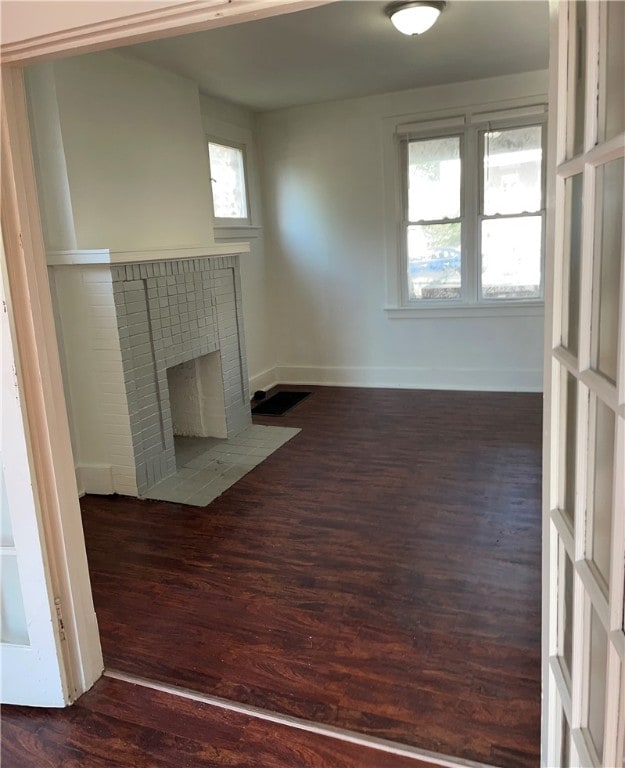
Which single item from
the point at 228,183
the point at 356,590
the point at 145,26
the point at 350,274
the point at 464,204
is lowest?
the point at 356,590

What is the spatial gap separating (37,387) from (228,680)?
1.12 meters

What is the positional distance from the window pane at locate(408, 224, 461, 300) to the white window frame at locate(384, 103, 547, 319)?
5 cm

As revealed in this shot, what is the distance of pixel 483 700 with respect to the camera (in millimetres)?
1825

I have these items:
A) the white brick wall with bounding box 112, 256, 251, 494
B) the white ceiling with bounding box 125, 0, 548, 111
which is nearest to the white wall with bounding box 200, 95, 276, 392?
the white ceiling with bounding box 125, 0, 548, 111

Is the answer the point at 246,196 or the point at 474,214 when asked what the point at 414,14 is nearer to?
the point at 474,214

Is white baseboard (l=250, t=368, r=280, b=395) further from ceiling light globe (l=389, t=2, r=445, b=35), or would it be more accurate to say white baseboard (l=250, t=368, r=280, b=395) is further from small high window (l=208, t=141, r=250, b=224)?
ceiling light globe (l=389, t=2, r=445, b=35)

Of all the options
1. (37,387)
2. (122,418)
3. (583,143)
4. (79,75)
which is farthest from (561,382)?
(79,75)

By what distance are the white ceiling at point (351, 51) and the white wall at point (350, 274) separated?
33 centimetres

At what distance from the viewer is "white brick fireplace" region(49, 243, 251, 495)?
330 cm

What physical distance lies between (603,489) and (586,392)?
0.56 ft

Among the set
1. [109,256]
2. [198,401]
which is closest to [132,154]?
[109,256]

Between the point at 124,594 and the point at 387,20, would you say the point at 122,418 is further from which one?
the point at 387,20

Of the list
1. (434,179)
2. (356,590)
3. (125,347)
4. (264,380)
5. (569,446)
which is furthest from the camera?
(264,380)

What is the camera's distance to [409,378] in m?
5.65
